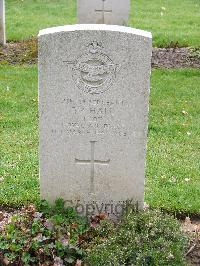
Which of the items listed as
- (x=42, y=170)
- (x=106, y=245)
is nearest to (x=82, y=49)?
(x=42, y=170)

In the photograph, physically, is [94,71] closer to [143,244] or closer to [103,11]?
[143,244]

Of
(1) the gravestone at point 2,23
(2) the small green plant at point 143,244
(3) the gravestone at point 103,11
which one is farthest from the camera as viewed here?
(3) the gravestone at point 103,11

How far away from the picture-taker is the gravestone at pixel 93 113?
4.78m

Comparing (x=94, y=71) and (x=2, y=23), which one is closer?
(x=94, y=71)

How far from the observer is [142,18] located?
593 inches

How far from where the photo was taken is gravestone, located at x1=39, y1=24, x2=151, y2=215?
478cm

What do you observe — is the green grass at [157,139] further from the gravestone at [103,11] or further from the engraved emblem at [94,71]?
the gravestone at [103,11]

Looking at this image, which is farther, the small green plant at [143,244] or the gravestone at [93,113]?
the gravestone at [93,113]

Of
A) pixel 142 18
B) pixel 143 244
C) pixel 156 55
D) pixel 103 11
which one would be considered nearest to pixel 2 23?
pixel 103 11

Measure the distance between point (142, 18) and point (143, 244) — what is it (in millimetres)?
11232

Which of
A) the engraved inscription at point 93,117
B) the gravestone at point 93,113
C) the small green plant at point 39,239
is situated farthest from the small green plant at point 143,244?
the engraved inscription at point 93,117

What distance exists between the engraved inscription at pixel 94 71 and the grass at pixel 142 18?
7665 millimetres

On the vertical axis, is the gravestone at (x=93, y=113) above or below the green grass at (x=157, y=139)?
above

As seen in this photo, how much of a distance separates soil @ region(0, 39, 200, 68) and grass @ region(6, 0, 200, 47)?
0.65m
